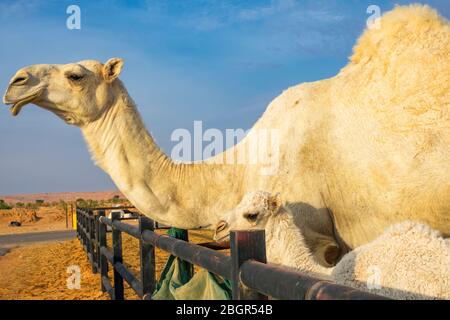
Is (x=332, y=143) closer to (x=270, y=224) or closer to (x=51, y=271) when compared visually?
(x=270, y=224)

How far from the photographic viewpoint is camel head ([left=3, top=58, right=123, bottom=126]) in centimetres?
518

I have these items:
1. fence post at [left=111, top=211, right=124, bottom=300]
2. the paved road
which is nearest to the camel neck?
fence post at [left=111, top=211, right=124, bottom=300]

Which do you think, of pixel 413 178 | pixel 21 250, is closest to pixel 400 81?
pixel 413 178

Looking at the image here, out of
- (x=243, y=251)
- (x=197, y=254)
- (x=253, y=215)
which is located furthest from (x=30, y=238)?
(x=243, y=251)

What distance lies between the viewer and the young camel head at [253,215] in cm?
402

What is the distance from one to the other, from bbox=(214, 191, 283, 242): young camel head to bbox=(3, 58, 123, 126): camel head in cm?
220

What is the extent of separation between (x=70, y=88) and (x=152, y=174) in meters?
1.26

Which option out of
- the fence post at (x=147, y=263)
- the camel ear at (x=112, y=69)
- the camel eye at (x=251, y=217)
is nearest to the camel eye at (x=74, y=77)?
the camel ear at (x=112, y=69)

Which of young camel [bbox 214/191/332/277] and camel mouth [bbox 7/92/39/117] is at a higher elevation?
camel mouth [bbox 7/92/39/117]

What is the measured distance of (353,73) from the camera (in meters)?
4.78

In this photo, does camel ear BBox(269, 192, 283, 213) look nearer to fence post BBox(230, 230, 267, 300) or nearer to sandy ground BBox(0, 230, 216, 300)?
fence post BBox(230, 230, 267, 300)

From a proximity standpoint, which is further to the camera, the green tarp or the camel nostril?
the camel nostril

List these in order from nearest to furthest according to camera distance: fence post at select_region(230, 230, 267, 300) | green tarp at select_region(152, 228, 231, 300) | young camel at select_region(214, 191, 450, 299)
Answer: fence post at select_region(230, 230, 267, 300) → young camel at select_region(214, 191, 450, 299) → green tarp at select_region(152, 228, 231, 300)
